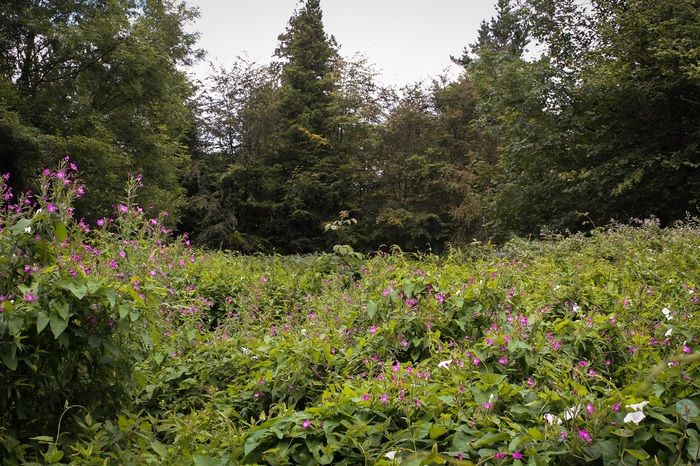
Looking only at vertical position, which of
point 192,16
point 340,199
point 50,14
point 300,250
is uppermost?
point 192,16

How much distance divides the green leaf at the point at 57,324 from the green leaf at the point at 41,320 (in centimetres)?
2

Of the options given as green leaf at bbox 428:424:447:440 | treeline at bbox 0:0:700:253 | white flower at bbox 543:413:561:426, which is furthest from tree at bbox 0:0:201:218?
white flower at bbox 543:413:561:426

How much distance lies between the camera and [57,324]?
5.45ft

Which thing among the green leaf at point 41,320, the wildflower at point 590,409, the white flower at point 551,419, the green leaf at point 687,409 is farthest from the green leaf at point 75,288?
the green leaf at point 687,409

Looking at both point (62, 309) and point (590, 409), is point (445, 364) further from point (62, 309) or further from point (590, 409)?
point (62, 309)

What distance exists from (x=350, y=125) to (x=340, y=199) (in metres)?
3.14

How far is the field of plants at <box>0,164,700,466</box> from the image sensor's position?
167 centimetres

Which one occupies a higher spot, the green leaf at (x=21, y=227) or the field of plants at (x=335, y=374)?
the green leaf at (x=21, y=227)

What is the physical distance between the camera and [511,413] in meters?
1.86

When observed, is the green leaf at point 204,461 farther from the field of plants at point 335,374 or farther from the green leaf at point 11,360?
the green leaf at point 11,360

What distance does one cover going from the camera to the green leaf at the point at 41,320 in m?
1.64

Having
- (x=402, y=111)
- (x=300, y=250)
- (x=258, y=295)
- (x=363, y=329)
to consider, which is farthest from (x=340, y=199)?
(x=363, y=329)

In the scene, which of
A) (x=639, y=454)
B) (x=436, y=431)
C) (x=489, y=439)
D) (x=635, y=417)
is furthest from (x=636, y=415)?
(x=436, y=431)

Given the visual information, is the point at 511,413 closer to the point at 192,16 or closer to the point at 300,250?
the point at 300,250
